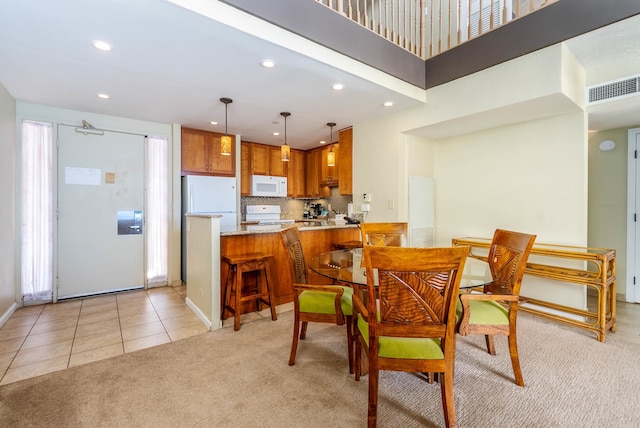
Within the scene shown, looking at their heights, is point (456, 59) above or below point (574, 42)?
above

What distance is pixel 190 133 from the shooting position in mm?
4434

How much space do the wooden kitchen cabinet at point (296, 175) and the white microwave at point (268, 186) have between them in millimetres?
189

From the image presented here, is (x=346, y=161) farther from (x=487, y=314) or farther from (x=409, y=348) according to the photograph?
(x=409, y=348)

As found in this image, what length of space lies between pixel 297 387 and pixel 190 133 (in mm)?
3960

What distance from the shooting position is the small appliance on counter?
17.5ft

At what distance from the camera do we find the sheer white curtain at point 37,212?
3393mm

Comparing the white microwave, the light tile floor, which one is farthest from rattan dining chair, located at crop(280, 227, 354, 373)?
the white microwave

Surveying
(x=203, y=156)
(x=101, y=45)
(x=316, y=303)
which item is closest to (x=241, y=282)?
(x=316, y=303)

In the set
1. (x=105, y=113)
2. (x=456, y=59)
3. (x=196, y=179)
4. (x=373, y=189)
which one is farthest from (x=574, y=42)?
(x=105, y=113)

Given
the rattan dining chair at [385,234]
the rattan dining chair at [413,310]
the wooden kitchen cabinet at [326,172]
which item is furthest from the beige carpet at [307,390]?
the wooden kitchen cabinet at [326,172]

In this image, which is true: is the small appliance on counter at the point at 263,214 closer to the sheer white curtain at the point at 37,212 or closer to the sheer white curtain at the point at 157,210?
the sheer white curtain at the point at 157,210

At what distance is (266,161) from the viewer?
5.45 metres

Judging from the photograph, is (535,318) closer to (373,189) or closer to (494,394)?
(494,394)

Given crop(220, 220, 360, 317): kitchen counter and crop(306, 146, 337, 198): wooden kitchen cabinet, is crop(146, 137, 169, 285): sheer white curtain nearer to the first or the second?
crop(220, 220, 360, 317): kitchen counter
